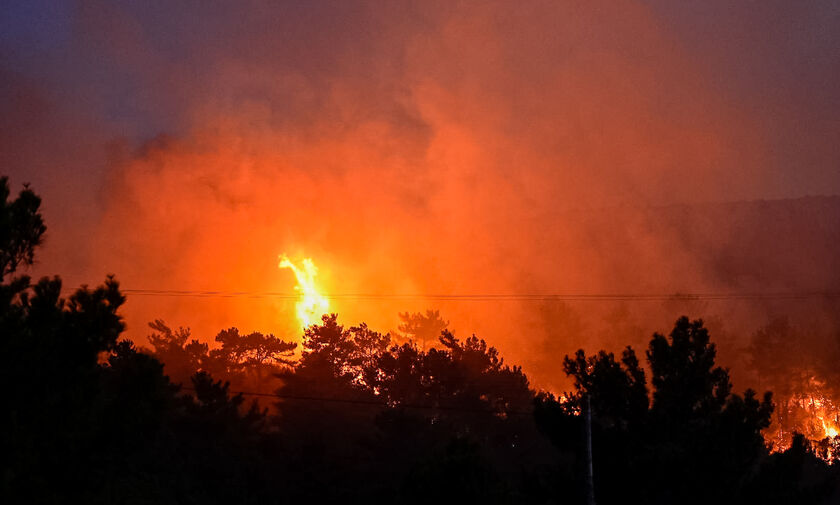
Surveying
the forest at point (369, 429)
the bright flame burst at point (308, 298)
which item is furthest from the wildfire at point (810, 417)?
the bright flame burst at point (308, 298)

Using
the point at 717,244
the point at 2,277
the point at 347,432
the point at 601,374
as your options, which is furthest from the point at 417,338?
the point at 717,244

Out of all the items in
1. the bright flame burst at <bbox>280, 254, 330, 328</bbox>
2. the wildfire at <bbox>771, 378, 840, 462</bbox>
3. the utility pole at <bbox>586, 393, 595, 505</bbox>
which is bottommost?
the utility pole at <bbox>586, 393, 595, 505</bbox>

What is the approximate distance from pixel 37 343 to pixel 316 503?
27.0m

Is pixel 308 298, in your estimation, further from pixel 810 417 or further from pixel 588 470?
pixel 588 470

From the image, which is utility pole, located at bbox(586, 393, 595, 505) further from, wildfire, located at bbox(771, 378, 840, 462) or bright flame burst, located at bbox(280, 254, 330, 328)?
bright flame burst, located at bbox(280, 254, 330, 328)

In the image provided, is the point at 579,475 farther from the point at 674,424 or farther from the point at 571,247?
the point at 571,247

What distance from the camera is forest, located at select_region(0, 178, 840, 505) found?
56.7ft

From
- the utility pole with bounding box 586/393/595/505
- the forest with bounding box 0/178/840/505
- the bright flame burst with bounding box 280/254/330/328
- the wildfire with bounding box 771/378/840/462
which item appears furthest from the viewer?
the bright flame burst with bounding box 280/254/330/328

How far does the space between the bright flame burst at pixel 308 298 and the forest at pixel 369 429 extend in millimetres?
61130

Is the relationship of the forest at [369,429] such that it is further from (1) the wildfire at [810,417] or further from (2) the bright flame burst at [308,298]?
(2) the bright flame burst at [308,298]

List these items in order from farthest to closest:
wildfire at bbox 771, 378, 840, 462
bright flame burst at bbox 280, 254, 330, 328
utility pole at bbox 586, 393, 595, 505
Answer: bright flame burst at bbox 280, 254, 330, 328 → wildfire at bbox 771, 378, 840, 462 → utility pole at bbox 586, 393, 595, 505

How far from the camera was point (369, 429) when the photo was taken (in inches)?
2197

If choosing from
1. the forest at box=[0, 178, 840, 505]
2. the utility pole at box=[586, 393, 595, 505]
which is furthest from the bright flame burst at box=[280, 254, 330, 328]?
the utility pole at box=[586, 393, 595, 505]

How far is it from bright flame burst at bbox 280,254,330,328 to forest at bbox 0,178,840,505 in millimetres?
61130
